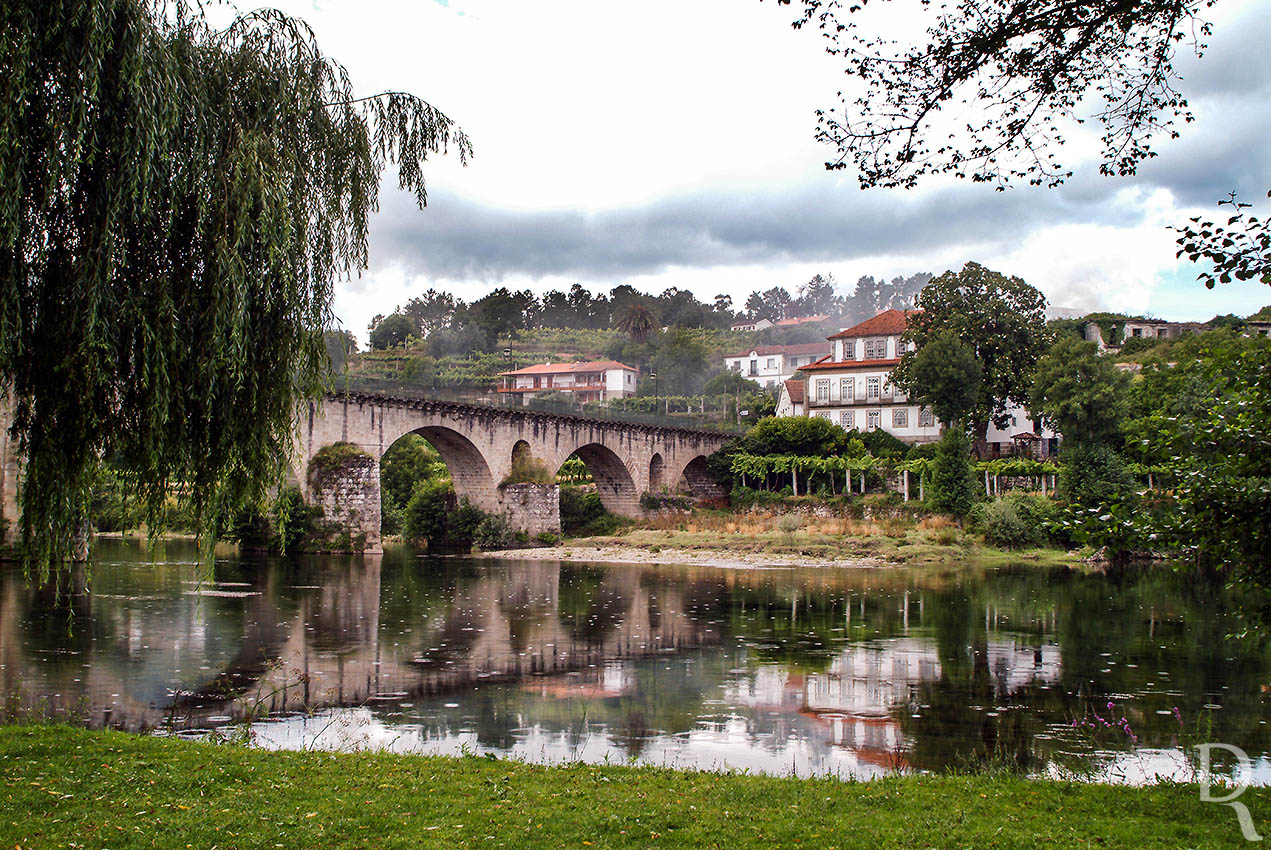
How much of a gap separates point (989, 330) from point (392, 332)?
83661 mm

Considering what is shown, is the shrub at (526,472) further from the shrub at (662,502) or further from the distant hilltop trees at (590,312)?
the distant hilltop trees at (590,312)

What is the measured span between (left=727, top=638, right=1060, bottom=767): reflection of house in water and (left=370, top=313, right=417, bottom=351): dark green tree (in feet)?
356

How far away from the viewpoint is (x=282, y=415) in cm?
927

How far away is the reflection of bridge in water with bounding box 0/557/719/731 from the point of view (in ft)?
41.6

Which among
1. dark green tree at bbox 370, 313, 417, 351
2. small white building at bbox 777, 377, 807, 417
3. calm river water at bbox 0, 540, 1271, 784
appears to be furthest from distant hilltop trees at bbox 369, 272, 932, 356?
calm river water at bbox 0, 540, 1271, 784

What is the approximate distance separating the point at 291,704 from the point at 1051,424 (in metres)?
42.6

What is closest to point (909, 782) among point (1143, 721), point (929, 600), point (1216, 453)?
point (1216, 453)

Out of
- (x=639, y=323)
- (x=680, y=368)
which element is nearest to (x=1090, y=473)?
Answer: (x=680, y=368)

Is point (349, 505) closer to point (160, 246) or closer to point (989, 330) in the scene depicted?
point (160, 246)

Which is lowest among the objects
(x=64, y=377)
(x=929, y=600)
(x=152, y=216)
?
(x=929, y=600)

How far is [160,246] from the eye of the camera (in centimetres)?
834

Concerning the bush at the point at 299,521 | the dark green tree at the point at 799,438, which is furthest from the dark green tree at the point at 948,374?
the bush at the point at 299,521

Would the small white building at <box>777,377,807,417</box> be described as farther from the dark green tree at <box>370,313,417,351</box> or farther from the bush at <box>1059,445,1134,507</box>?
the dark green tree at <box>370,313,417,351</box>

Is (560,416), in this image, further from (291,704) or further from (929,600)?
(291,704)
